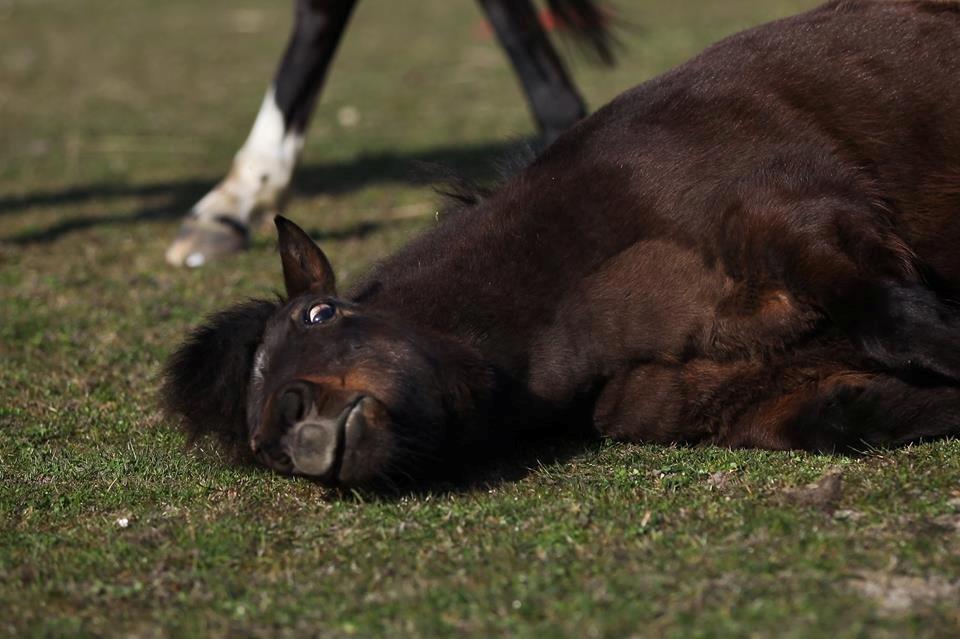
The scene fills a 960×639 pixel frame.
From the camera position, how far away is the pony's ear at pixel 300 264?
3535 mm

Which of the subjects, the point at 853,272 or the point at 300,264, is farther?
the point at 300,264

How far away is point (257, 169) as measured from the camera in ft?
20.6

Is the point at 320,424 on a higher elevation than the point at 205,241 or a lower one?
higher

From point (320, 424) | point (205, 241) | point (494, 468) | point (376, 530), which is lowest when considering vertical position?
point (205, 241)

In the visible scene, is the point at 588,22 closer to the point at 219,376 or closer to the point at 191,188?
the point at 191,188

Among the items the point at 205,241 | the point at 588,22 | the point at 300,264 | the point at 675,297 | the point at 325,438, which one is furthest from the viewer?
the point at 588,22

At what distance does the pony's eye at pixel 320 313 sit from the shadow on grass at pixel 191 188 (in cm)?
396

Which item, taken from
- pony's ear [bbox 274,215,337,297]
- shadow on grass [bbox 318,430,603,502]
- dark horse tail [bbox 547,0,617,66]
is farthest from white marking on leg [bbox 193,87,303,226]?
shadow on grass [bbox 318,430,603,502]

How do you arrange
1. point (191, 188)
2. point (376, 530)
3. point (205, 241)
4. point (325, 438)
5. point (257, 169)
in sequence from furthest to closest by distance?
point (191, 188)
point (257, 169)
point (205, 241)
point (376, 530)
point (325, 438)

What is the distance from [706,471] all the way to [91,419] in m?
1.91

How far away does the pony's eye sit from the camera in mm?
3230

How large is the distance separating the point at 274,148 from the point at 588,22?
169 centimetres

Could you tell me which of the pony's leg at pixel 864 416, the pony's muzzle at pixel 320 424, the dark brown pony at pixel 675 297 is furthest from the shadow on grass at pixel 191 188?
the pony's muzzle at pixel 320 424

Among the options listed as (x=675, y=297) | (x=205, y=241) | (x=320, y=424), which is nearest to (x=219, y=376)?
(x=320, y=424)
